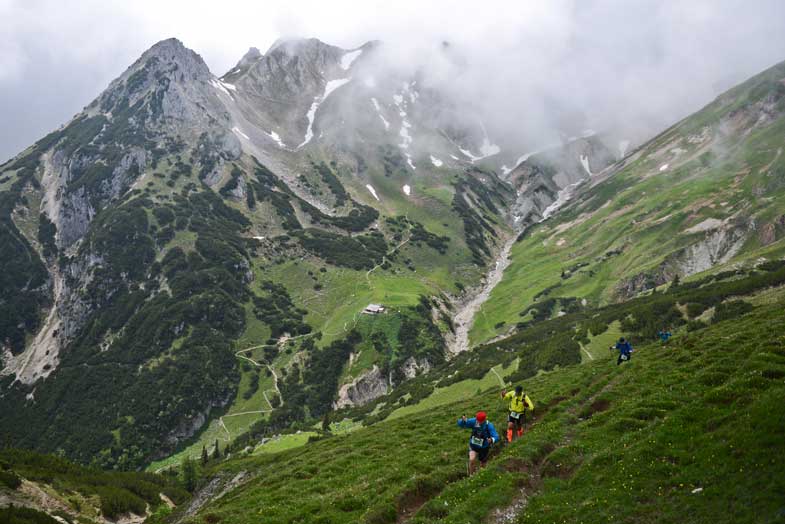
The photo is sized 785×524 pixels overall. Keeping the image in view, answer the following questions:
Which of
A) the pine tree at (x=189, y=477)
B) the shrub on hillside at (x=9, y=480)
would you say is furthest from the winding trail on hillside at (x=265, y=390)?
the shrub on hillside at (x=9, y=480)

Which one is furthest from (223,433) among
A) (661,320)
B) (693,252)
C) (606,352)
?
(693,252)

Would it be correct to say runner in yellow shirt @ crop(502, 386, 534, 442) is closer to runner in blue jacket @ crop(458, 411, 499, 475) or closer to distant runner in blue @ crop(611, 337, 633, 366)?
runner in blue jacket @ crop(458, 411, 499, 475)

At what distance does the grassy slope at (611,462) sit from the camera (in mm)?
16891

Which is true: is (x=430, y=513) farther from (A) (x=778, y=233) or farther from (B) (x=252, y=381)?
(A) (x=778, y=233)

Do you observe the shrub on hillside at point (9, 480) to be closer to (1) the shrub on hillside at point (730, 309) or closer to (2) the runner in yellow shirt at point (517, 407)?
(2) the runner in yellow shirt at point (517, 407)

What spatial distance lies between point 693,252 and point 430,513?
17713 centimetres

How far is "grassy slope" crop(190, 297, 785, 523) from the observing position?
1689 cm

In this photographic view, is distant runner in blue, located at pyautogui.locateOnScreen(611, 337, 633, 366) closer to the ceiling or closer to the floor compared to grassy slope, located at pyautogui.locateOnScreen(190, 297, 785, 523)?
closer to the floor

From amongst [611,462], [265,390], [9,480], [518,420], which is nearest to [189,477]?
[9,480]

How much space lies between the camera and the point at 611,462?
21422 millimetres

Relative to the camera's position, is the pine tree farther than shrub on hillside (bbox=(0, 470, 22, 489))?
Yes

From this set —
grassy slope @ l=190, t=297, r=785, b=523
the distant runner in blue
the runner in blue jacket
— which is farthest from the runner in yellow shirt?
the distant runner in blue

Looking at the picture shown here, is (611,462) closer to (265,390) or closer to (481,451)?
(481,451)

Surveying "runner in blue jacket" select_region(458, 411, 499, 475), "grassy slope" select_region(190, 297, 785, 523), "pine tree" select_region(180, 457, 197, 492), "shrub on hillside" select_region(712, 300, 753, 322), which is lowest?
"shrub on hillside" select_region(712, 300, 753, 322)
